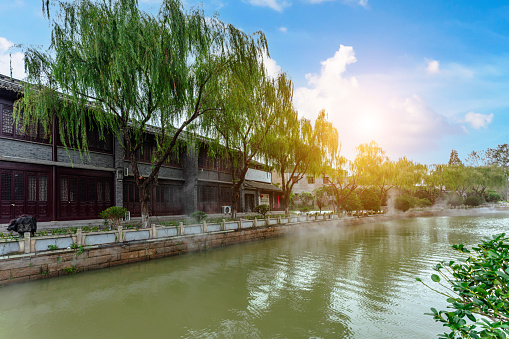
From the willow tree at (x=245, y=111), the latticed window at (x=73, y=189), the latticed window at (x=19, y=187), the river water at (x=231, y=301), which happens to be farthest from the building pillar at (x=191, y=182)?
the latticed window at (x=19, y=187)

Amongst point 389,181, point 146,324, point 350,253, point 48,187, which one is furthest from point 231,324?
point 389,181

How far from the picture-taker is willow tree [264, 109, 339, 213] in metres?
19.2

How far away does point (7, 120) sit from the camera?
1183 centimetres

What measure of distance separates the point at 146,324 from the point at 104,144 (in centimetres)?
1204

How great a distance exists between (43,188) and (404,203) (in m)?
39.5

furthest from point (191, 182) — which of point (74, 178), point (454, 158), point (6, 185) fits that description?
point (454, 158)

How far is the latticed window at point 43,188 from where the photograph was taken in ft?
41.1

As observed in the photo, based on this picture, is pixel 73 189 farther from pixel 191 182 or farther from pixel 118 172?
pixel 191 182

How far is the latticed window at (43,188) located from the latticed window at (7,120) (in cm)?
217

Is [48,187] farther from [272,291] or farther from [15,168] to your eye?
[272,291]

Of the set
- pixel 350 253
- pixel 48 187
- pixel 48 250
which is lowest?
pixel 350 253

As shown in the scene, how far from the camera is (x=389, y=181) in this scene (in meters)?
34.1

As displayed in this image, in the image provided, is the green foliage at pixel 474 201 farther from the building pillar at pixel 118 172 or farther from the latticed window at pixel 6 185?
the latticed window at pixel 6 185

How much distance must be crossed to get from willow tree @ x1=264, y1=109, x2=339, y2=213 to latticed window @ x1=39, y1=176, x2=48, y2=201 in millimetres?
11519
